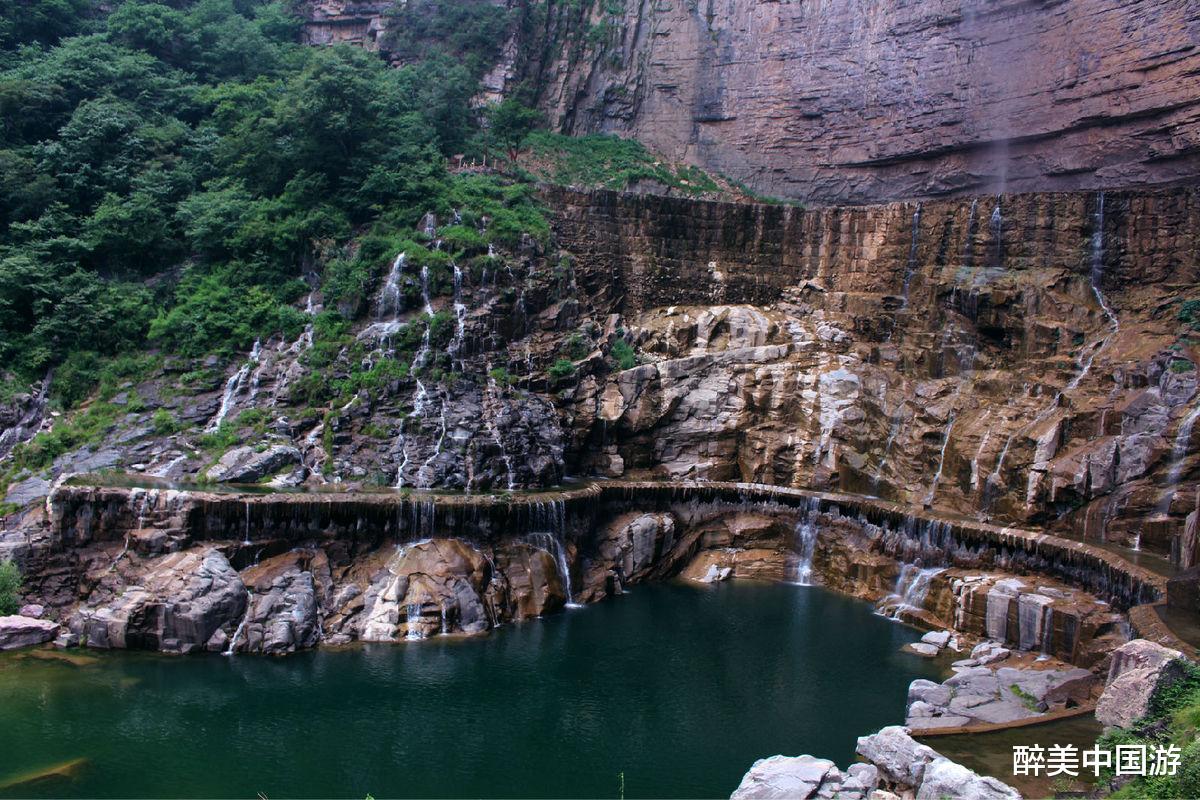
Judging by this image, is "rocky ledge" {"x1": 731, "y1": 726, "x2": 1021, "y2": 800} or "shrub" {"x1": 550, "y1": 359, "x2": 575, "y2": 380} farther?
"shrub" {"x1": 550, "y1": 359, "x2": 575, "y2": 380}

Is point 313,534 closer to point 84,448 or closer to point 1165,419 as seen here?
point 84,448

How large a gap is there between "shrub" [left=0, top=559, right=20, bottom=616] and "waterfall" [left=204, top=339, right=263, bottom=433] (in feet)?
18.7

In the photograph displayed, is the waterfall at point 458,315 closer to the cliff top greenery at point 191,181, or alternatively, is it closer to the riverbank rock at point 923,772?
the cliff top greenery at point 191,181

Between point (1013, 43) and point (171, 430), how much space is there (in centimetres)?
2998

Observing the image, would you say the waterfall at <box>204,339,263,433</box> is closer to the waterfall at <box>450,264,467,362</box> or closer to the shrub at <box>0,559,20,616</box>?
the waterfall at <box>450,264,467,362</box>

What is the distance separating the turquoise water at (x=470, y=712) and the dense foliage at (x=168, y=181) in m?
11.1

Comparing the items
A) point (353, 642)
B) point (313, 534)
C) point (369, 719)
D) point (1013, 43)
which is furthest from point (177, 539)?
point (1013, 43)

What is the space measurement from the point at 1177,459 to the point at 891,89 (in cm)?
1966

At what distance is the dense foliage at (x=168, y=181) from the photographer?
24812 mm

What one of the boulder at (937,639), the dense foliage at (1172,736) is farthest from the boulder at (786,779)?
the boulder at (937,639)

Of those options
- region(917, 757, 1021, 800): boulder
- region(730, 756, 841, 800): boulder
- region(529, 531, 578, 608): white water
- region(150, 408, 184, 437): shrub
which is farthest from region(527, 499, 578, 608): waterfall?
region(917, 757, 1021, 800): boulder

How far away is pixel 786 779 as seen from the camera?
36.7 ft

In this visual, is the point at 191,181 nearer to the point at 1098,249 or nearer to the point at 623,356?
the point at 623,356

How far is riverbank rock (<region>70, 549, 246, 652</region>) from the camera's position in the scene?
1711 cm
